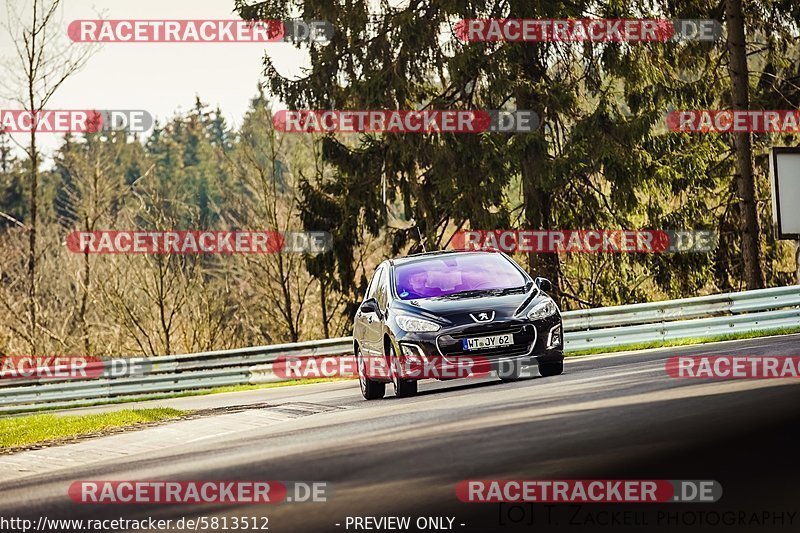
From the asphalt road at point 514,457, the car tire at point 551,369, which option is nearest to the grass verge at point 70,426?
the asphalt road at point 514,457

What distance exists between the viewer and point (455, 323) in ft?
45.0

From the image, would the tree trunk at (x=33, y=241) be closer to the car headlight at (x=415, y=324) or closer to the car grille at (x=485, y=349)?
the car headlight at (x=415, y=324)

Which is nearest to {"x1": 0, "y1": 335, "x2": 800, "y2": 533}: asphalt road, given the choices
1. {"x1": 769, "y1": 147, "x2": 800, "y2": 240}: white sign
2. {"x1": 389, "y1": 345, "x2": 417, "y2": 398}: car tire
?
{"x1": 389, "y1": 345, "x2": 417, "y2": 398}: car tire

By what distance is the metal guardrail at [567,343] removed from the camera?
21.2m

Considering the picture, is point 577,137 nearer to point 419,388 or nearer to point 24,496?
point 419,388

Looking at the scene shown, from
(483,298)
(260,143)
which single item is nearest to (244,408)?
(483,298)

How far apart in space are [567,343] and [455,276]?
8.53 metres

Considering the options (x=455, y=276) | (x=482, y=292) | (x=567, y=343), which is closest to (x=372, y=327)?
(x=455, y=276)

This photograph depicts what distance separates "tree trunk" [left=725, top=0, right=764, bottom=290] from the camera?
2788cm

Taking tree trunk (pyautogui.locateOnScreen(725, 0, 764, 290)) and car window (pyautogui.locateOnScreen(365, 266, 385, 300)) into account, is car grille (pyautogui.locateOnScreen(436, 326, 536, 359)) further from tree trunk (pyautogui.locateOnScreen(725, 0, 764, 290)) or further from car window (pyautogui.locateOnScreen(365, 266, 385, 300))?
tree trunk (pyautogui.locateOnScreen(725, 0, 764, 290))

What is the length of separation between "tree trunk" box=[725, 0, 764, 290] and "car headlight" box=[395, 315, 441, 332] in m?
16.0

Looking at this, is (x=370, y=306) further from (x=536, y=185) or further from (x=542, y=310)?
(x=536, y=185)

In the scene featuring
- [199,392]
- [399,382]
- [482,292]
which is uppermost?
[482,292]

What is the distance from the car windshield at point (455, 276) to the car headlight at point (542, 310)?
2.05 ft
